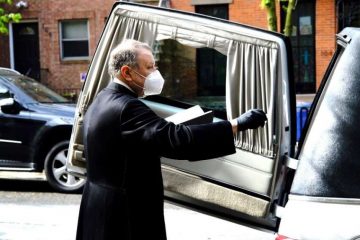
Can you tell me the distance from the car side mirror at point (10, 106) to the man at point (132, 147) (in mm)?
6375

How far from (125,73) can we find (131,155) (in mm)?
401

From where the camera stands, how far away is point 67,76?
66.4 ft

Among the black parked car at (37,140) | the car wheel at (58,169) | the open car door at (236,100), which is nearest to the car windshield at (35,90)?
the black parked car at (37,140)

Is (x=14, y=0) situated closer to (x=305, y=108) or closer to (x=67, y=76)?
(x=67, y=76)

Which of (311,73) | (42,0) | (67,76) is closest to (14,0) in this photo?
(42,0)

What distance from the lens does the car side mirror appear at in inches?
356

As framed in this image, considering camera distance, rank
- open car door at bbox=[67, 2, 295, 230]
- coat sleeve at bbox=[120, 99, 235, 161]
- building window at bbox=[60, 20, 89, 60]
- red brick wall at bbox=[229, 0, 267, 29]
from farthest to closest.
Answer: building window at bbox=[60, 20, 89, 60] → red brick wall at bbox=[229, 0, 267, 29] → open car door at bbox=[67, 2, 295, 230] → coat sleeve at bbox=[120, 99, 235, 161]

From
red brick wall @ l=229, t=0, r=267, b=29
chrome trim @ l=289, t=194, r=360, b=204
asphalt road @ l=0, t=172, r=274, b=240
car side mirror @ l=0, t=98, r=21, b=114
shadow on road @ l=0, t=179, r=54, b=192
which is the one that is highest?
chrome trim @ l=289, t=194, r=360, b=204

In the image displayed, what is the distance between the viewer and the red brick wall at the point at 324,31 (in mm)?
17969

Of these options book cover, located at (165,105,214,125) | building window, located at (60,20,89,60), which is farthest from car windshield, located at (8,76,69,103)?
building window, located at (60,20,89,60)

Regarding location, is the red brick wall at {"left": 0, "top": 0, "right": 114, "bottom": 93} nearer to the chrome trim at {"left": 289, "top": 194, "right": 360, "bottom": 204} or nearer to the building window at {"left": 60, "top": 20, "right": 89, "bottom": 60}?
the building window at {"left": 60, "top": 20, "right": 89, "bottom": 60}

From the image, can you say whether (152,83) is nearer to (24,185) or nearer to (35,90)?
(35,90)

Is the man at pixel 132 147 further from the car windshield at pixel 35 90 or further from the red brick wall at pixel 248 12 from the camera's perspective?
the red brick wall at pixel 248 12

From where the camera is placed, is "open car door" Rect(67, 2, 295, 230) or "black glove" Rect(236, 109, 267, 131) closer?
"black glove" Rect(236, 109, 267, 131)
